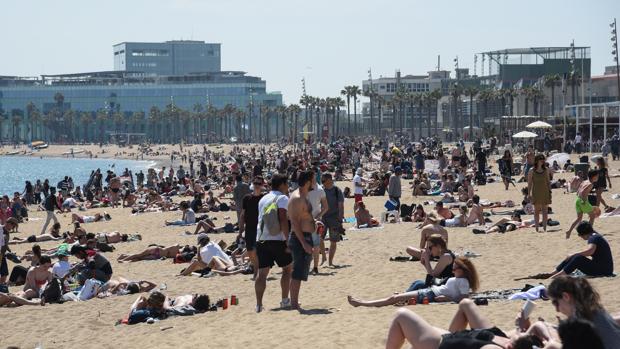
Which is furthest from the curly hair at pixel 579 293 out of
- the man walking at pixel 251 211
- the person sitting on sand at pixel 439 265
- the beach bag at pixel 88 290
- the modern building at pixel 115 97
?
the modern building at pixel 115 97

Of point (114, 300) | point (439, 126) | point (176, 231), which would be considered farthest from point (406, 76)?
point (114, 300)

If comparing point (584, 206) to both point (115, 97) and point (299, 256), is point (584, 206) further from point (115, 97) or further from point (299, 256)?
point (115, 97)

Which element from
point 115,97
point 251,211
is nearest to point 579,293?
point 251,211

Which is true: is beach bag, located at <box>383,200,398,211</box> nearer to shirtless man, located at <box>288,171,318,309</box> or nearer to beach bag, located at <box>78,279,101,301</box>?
beach bag, located at <box>78,279,101,301</box>

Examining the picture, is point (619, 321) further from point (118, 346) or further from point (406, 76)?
point (406, 76)

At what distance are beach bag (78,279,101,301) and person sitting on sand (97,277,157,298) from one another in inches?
2.6

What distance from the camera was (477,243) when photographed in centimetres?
1700

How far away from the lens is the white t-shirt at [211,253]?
15.7 m

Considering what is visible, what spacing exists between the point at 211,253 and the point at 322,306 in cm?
448

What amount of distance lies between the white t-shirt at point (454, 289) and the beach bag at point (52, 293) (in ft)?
18.3

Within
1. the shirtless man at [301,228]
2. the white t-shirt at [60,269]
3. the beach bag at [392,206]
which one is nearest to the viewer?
the shirtless man at [301,228]

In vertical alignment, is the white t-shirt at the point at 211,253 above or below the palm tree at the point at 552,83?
below

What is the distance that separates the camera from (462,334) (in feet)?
22.8

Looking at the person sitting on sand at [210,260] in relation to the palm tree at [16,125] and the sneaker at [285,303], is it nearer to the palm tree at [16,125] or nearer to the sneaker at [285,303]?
the sneaker at [285,303]
